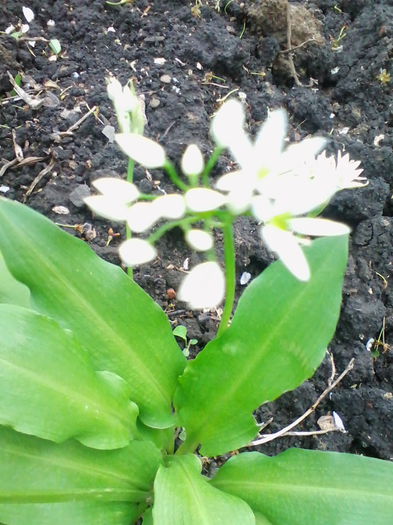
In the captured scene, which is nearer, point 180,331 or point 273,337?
point 273,337

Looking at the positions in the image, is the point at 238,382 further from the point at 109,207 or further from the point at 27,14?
the point at 27,14

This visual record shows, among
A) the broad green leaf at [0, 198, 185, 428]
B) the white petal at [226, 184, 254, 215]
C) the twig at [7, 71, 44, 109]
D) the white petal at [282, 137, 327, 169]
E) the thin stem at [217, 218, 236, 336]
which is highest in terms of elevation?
the white petal at [282, 137, 327, 169]

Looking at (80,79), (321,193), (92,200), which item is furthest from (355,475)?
(80,79)

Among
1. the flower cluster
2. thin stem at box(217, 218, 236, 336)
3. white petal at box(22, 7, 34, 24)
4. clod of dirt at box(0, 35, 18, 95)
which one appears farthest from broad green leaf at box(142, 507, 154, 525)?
white petal at box(22, 7, 34, 24)

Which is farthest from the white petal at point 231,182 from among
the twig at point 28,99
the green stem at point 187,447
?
the twig at point 28,99

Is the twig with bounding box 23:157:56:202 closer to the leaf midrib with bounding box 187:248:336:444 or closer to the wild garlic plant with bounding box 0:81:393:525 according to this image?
the wild garlic plant with bounding box 0:81:393:525

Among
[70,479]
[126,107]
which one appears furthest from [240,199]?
[70,479]
